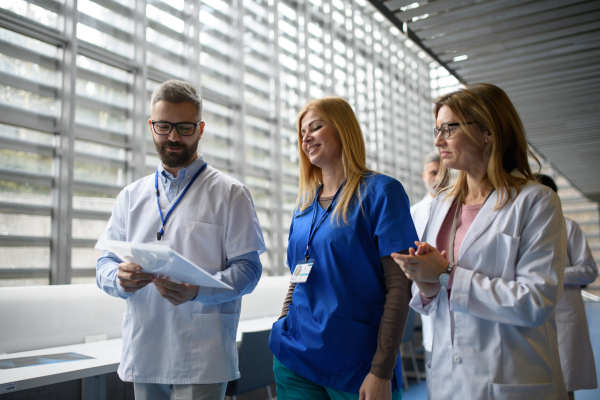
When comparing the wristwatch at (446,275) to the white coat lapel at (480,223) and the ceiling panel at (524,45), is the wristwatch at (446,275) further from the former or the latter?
the ceiling panel at (524,45)

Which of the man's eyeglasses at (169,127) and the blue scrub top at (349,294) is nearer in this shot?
the blue scrub top at (349,294)

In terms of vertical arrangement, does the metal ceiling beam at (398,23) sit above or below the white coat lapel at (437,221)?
above

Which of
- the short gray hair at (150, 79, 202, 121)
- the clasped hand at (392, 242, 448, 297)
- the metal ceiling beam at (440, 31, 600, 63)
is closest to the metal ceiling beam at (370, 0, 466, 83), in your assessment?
the metal ceiling beam at (440, 31, 600, 63)

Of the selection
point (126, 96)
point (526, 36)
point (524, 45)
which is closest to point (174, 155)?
point (126, 96)

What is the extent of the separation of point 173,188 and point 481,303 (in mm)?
1251

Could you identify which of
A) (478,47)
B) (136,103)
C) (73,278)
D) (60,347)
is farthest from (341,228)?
(478,47)

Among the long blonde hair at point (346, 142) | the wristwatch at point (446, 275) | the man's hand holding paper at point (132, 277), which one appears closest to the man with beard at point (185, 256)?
the man's hand holding paper at point (132, 277)

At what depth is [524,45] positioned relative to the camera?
5.25m

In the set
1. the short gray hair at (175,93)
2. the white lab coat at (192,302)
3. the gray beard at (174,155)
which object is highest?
the short gray hair at (175,93)

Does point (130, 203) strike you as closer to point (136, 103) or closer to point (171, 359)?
point (171, 359)

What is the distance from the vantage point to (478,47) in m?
5.22

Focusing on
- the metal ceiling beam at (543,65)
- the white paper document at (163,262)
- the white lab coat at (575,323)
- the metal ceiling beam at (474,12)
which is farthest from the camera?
the metal ceiling beam at (543,65)

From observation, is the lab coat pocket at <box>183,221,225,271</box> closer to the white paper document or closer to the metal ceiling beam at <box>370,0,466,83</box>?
the white paper document

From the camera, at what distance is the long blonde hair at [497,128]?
1.55 m
